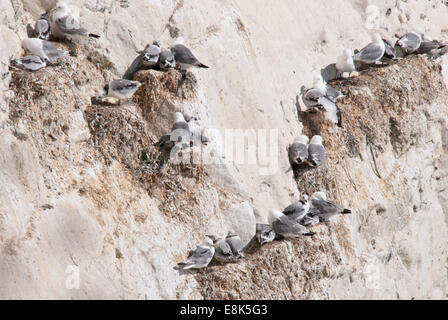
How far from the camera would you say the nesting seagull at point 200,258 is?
855 cm

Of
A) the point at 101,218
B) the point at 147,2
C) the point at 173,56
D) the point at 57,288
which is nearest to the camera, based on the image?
the point at 57,288

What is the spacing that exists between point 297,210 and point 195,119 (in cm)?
208

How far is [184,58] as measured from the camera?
980cm

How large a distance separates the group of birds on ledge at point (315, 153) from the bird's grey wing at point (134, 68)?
2.74 meters

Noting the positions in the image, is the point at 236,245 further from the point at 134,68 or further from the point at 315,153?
the point at 134,68

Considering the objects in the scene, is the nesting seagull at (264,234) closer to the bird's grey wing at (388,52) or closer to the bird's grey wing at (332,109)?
the bird's grey wing at (332,109)

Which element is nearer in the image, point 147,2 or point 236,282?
point 236,282

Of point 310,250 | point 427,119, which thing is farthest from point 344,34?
point 310,250

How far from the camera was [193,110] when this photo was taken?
31.9ft

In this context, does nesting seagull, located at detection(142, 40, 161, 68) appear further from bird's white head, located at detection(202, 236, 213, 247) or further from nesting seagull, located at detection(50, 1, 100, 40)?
bird's white head, located at detection(202, 236, 213, 247)

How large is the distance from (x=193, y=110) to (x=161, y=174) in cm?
117

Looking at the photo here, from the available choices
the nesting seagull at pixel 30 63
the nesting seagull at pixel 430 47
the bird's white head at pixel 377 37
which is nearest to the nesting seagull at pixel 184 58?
the nesting seagull at pixel 30 63

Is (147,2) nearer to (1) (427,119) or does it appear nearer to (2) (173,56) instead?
(2) (173,56)

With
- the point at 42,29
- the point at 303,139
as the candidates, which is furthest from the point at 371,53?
the point at 42,29
